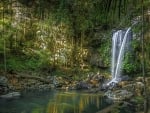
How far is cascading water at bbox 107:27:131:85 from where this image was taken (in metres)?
27.4

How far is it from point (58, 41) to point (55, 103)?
15403mm

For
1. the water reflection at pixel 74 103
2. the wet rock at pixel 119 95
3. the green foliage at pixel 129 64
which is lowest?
the water reflection at pixel 74 103

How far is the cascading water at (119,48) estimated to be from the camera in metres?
27.4

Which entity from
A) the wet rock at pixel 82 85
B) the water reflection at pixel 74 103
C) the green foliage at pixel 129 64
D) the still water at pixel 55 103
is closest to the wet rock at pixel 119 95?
the still water at pixel 55 103

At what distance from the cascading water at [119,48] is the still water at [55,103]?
8265mm

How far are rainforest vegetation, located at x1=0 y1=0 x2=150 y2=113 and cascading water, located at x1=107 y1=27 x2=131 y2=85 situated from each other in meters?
0.46

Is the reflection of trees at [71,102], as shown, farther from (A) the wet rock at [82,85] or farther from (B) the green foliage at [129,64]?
(B) the green foliage at [129,64]

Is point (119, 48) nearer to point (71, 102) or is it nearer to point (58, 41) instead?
point (58, 41)

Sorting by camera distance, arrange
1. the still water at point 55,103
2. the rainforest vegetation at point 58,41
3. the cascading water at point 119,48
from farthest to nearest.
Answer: the cascading water at point 119,48 → the rainforest vegetation at point 58,41 → the still water at point 55,103

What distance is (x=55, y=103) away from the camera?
642 inches

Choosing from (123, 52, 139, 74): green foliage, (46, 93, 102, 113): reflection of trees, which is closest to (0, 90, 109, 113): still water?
(46, 93, 102, 113): reflection of trees

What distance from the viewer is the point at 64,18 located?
3192 centimetres

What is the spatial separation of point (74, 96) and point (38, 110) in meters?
4.79

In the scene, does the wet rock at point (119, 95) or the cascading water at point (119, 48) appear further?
the cascading water at point (119, 48)
